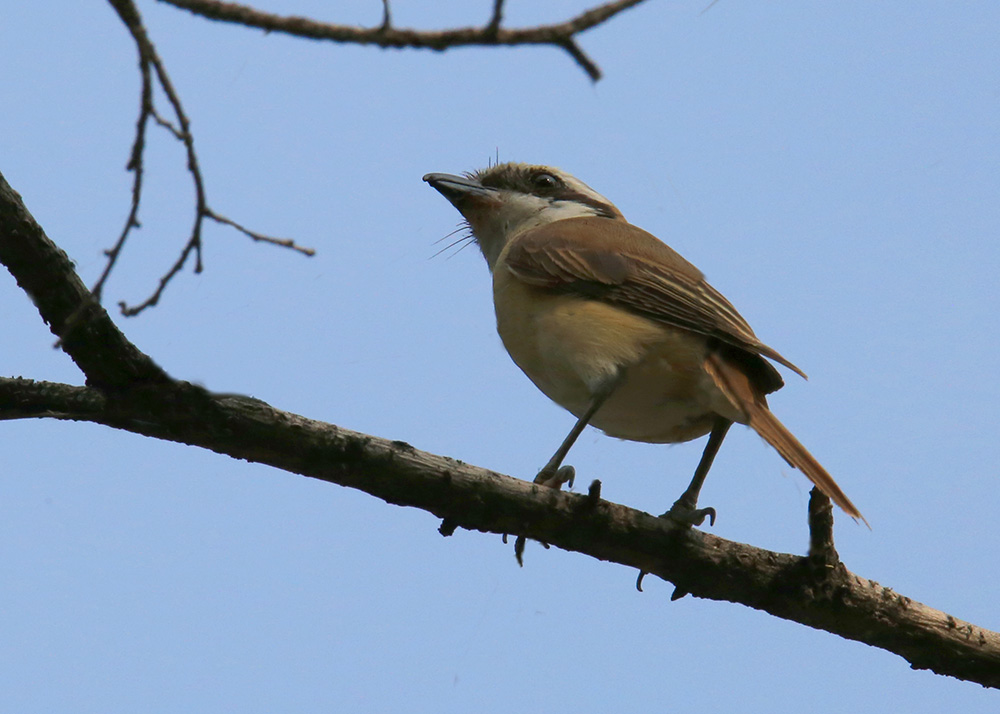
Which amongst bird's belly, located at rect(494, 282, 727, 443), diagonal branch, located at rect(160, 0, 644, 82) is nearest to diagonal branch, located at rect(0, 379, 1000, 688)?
bird's belly, located at rect(494, 282, 727, 443)

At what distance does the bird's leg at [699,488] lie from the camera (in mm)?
5492

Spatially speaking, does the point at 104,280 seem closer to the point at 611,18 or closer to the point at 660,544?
the point at 611,18

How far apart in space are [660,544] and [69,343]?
270 centimetres

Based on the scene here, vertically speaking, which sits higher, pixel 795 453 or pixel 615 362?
pixel 615 362

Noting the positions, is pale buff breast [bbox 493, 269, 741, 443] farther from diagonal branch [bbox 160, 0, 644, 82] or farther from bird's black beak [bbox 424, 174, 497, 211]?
diagonal branch [bbox 160, 0, 644, 82]

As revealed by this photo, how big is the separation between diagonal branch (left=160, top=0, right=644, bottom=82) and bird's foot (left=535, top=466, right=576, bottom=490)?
3.14m

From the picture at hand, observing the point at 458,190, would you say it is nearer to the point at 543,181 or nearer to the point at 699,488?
the point at 543,181

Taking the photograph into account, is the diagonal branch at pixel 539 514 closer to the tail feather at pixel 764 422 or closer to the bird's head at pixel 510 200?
the tail feather at pixel 764 422

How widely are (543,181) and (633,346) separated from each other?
2.51 meters

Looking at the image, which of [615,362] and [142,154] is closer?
[142,154]

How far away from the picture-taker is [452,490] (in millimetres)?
4312

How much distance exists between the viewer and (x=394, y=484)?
4254mm

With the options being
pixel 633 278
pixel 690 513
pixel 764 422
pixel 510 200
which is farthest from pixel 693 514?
pixel 510 200

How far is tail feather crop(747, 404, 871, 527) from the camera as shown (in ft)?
15.1
